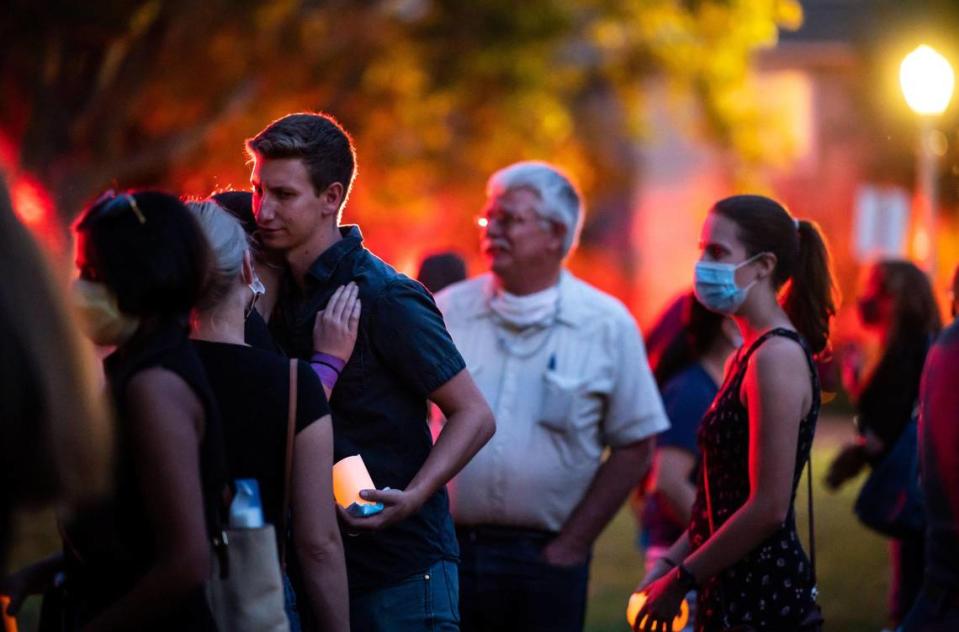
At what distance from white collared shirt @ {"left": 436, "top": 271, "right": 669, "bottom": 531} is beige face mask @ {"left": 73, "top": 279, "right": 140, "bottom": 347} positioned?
2.75 metres

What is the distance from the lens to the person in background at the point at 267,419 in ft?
11.8

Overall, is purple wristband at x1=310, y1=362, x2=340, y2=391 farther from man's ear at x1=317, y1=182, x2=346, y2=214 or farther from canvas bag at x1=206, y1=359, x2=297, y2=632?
canvas bag at x1=206, y1=359, x2=297, y2=632

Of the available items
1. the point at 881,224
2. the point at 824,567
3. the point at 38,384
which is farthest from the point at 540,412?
the point at 881,224

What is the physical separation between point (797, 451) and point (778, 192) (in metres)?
33.7

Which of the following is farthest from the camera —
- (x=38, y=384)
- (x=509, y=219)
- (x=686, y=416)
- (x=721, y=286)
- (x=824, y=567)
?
(x=824, y=567)

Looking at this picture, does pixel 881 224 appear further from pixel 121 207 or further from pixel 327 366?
pixel 121 207

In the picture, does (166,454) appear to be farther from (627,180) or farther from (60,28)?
(627,180)

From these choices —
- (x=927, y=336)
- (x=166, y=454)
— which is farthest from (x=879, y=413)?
(x=166, y=454)

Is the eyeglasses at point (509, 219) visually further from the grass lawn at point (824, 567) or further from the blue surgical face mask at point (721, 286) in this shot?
the grass lawn at point (824, 567)

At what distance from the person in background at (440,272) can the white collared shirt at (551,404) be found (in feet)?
1.65

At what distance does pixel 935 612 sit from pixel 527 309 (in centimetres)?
256

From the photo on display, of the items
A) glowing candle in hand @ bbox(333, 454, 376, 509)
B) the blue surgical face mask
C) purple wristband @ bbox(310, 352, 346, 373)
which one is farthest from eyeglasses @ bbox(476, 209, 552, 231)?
glowing candle in hand @ bbox(333, 454, 376, 509)

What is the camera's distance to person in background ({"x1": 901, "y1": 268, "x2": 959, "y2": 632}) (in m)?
3.74

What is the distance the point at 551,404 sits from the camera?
6004 mm
